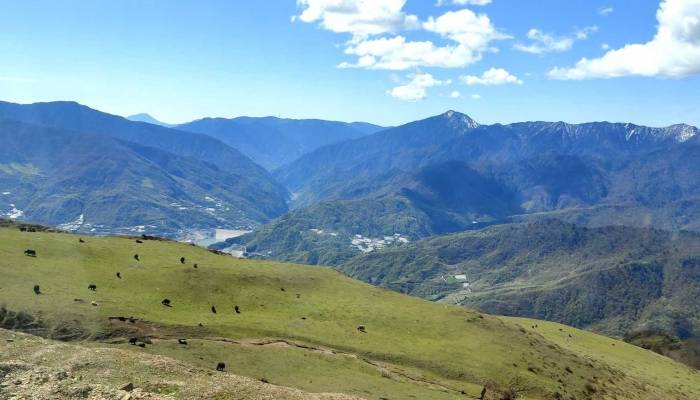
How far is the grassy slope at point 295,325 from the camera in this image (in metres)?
62.8

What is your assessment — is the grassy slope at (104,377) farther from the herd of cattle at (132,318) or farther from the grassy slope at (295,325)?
the grassy slope at (295,325)

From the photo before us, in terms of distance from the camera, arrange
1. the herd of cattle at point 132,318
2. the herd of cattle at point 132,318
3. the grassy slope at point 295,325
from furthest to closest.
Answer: the grassy slope at point 295,325, the herd of cattle at point 132,318, the herd of cattle at point 132,318

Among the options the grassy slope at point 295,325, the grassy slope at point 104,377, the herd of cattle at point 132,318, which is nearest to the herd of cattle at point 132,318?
the herd of cattle at point 132,318

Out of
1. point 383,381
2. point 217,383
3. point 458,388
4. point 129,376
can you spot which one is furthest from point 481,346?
point 129,376

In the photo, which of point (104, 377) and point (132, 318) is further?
point (132, 318)

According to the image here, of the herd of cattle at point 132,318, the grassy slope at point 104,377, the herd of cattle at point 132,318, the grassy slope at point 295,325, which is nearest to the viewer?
the grassy slope at point 104,377

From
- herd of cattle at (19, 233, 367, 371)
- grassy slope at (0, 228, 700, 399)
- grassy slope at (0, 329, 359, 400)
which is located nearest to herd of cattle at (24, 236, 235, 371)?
herd of cattle at (19, 233, 367, 371)

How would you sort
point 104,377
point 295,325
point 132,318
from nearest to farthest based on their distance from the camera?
point 104,377 < point 132,318 < point 295,325

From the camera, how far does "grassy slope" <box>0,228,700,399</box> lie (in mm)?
62781

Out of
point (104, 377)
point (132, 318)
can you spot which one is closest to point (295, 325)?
point (132, 318)

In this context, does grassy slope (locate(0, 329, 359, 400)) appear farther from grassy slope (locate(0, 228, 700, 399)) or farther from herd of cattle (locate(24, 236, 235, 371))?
grassy slope (locate(0, 228, 700, 399))

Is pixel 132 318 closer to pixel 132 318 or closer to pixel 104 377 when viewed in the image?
pixel 132 318

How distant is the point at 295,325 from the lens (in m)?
80.5

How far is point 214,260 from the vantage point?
107 metres
